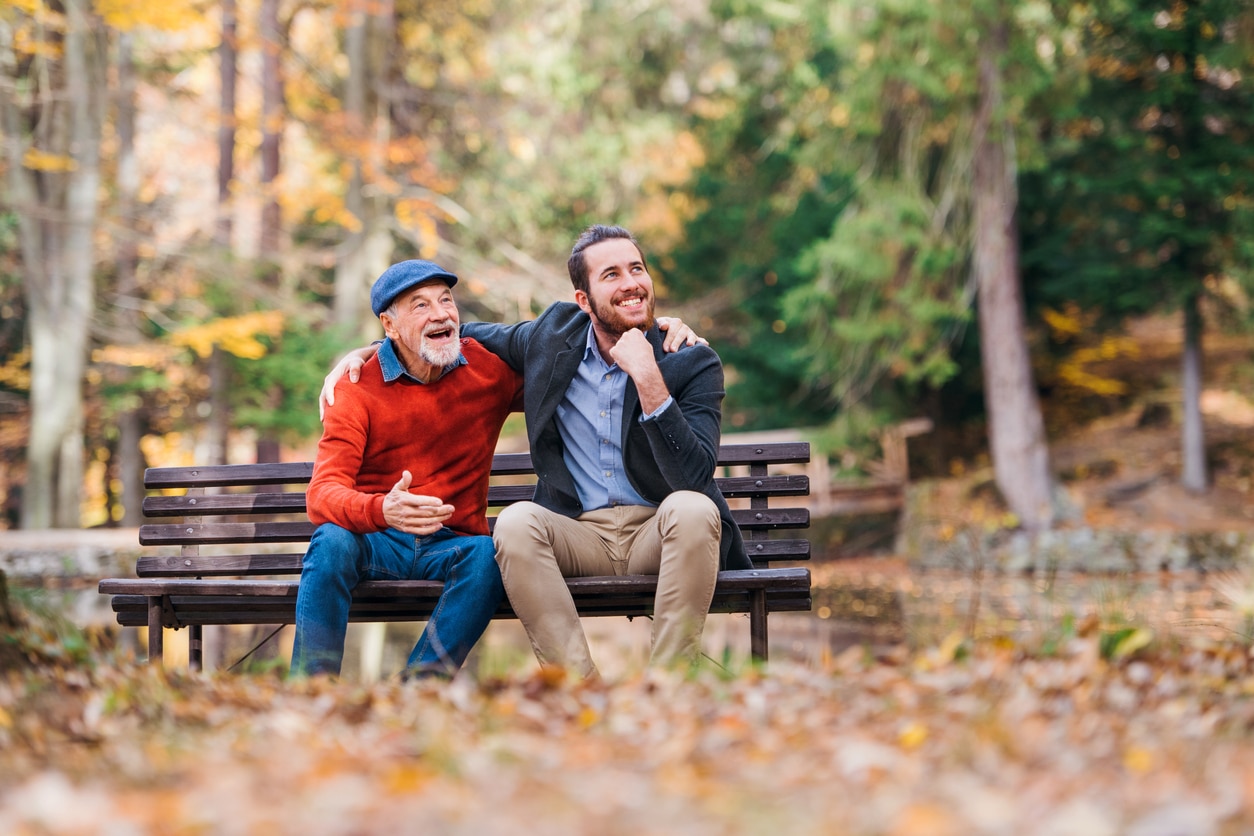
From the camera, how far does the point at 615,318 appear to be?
13.8 ft

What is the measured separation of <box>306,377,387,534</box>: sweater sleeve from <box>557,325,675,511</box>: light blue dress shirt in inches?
28.0

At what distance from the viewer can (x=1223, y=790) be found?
73.6 inches

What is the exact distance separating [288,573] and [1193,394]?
11871mm

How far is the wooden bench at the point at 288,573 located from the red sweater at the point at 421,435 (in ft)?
1.10

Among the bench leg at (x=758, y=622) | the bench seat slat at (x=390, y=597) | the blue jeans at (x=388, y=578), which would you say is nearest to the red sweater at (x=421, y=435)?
the blue jeans at (x=388, y=578)

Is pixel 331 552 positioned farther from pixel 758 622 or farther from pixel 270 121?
pixel 270 121

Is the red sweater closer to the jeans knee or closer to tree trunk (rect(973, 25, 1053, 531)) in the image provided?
the jeans knee

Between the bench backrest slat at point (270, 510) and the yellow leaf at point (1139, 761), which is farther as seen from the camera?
the bench backrest slat at point (270, 510)

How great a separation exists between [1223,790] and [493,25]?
1772 centimetres

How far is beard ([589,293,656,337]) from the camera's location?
4.20m

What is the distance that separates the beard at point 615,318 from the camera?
13.8 feet

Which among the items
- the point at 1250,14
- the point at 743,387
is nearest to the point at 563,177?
the point at 743,387

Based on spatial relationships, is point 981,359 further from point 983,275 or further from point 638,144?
point 638,144

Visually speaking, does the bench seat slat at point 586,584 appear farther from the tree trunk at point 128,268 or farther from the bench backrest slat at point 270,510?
the tree trunk at point 128,268
